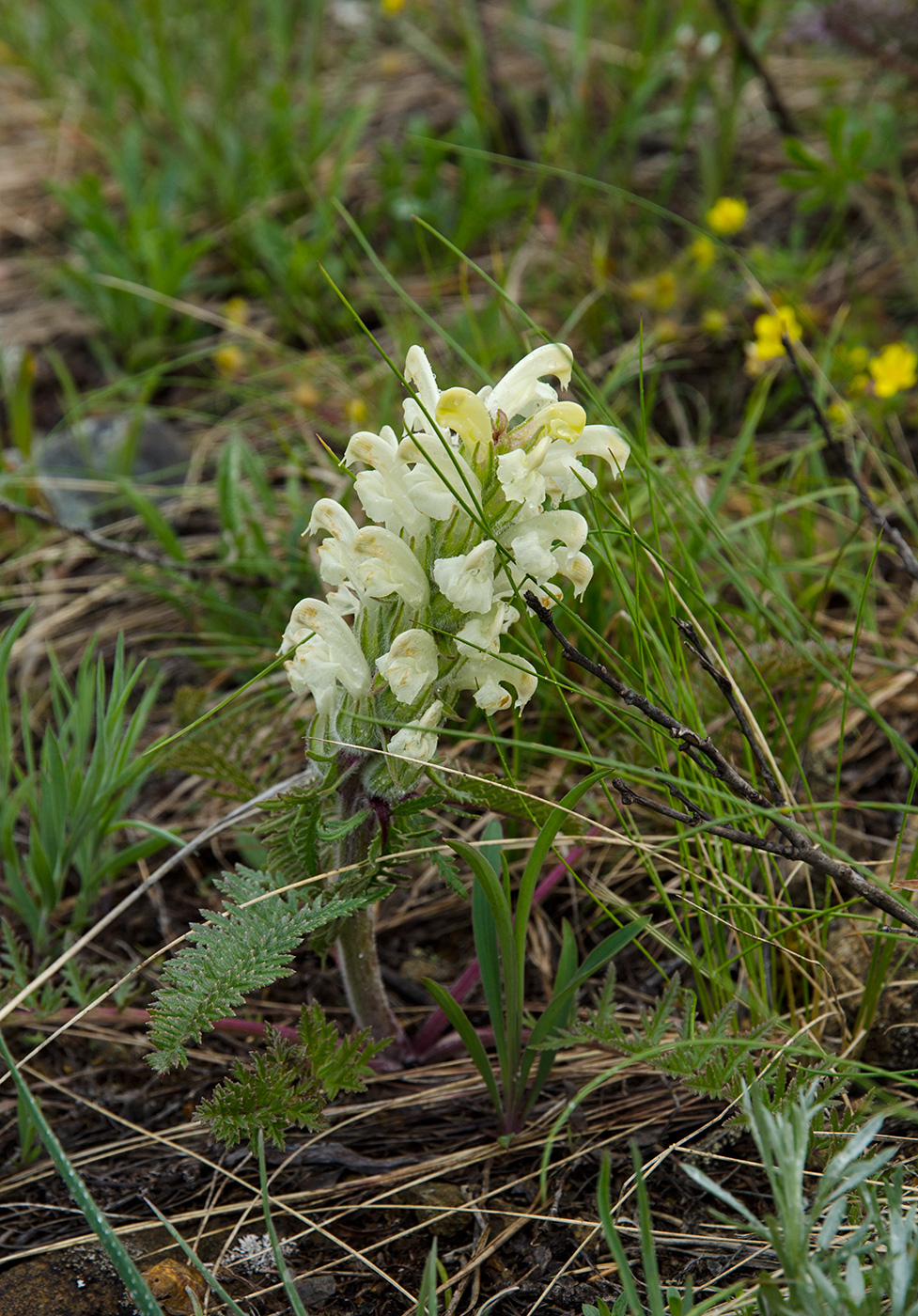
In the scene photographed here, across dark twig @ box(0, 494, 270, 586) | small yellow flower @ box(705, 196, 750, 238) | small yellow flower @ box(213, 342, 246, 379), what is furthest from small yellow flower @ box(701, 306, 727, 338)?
dark twig @ box(0, 494, 270, 586)

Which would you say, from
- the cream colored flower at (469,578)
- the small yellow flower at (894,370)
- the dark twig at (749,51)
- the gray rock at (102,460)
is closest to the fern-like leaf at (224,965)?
the cream colored flower at (469,578)

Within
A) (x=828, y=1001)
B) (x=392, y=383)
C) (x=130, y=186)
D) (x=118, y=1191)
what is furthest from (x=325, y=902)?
(x=130, y=186)

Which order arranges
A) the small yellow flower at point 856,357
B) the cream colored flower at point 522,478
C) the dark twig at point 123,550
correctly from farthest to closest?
the small yellow flower at point 856,357 < the dark twig at point 123,550 < the cream colored flower at point 522,478

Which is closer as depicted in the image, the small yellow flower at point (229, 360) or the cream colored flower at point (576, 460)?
the cream colored flower at point (576, 460)

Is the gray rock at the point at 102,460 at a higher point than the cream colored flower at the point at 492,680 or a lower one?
lower

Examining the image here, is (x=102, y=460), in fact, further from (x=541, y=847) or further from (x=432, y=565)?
(x=541, y=847)

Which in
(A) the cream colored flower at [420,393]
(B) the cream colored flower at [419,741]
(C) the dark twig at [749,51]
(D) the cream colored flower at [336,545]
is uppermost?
(C) the dark twig at [749,51]

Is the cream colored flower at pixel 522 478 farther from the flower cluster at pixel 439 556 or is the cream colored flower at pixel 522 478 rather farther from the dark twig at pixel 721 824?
the dark twig at pixel 721 824

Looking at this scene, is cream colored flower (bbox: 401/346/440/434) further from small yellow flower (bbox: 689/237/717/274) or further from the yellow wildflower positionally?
small yellow flower (bbox: 689/237/717/274)
